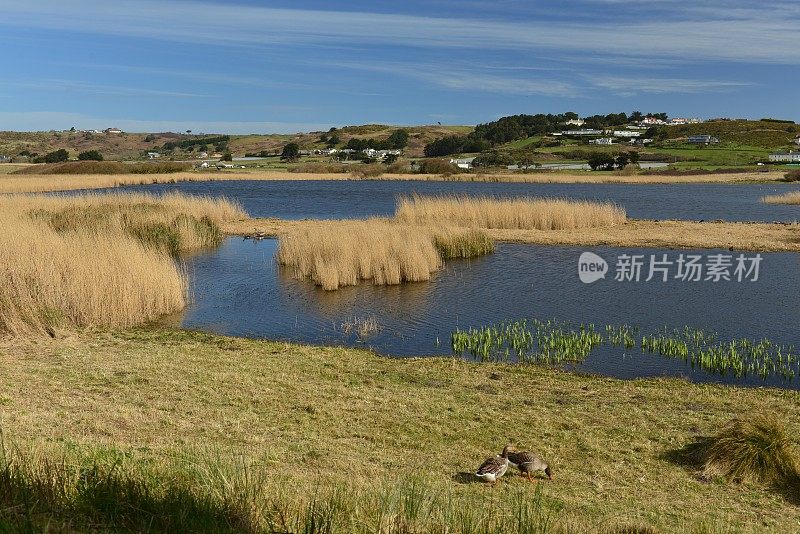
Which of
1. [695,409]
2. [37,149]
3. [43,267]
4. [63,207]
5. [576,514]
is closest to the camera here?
[576,514]

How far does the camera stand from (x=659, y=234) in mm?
32594

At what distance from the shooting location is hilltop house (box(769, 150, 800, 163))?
103 metres

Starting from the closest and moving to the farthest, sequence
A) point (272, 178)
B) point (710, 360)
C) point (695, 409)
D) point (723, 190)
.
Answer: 1. point (695, 409)
2. point (710, 360)
3. point (723, 190)
4. point (272, 178)

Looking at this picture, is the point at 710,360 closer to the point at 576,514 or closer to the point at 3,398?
the point at 576,514

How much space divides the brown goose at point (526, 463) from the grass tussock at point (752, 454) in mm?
1971

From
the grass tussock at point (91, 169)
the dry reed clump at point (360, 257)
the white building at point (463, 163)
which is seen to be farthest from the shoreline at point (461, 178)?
the dry reed clump at point (360, 257)

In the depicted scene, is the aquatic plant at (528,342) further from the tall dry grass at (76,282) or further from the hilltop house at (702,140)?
the hilltop house at (702,140)

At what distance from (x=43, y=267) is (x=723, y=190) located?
217 ft

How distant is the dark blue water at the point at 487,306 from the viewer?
15.1m

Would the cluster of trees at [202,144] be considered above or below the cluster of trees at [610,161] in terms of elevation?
above

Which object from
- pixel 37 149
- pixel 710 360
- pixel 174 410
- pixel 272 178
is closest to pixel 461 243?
pixel 710 360

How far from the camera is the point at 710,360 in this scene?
13.5 m

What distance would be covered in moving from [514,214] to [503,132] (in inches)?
4425

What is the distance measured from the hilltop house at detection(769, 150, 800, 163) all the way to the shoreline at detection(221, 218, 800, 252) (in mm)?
76456
